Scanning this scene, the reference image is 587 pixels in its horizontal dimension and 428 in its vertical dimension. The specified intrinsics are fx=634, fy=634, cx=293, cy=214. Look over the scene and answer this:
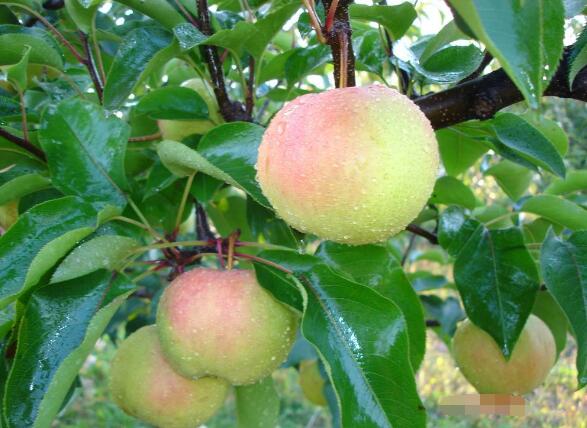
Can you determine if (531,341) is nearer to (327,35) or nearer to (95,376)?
(327,35)

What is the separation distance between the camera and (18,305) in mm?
790

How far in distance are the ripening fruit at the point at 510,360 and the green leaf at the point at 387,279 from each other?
1.38ft

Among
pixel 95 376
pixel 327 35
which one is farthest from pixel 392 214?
pixel 95 376

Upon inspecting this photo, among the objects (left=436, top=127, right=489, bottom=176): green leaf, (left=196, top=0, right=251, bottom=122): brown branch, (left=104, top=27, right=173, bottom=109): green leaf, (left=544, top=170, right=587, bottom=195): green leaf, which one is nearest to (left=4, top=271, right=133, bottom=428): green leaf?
(left=104, top=27, right=173, bottom=109): green leaf

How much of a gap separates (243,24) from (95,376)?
358 centimetres

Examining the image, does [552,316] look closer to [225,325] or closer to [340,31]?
[225,325]

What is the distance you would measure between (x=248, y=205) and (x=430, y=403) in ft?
9.15

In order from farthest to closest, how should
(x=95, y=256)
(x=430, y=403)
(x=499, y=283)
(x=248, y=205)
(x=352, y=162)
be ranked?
(x=430, y=403) < (x=248, y=205) < (x=499, y=283) < (x=95, y=256) < (x=352, y=162)

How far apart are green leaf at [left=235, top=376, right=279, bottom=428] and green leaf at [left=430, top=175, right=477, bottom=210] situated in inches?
20.2

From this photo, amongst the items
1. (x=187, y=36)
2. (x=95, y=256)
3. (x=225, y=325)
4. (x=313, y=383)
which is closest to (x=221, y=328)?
(x=225, y=325)

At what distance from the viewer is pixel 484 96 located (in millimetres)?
903

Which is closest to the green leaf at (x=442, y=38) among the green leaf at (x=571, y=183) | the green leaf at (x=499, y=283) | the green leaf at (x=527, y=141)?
the green leaf at (x=527, y=141)

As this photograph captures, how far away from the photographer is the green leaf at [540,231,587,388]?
32.8 inches

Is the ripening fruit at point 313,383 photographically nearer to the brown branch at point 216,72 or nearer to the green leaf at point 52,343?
the brown branch at point 216,72
